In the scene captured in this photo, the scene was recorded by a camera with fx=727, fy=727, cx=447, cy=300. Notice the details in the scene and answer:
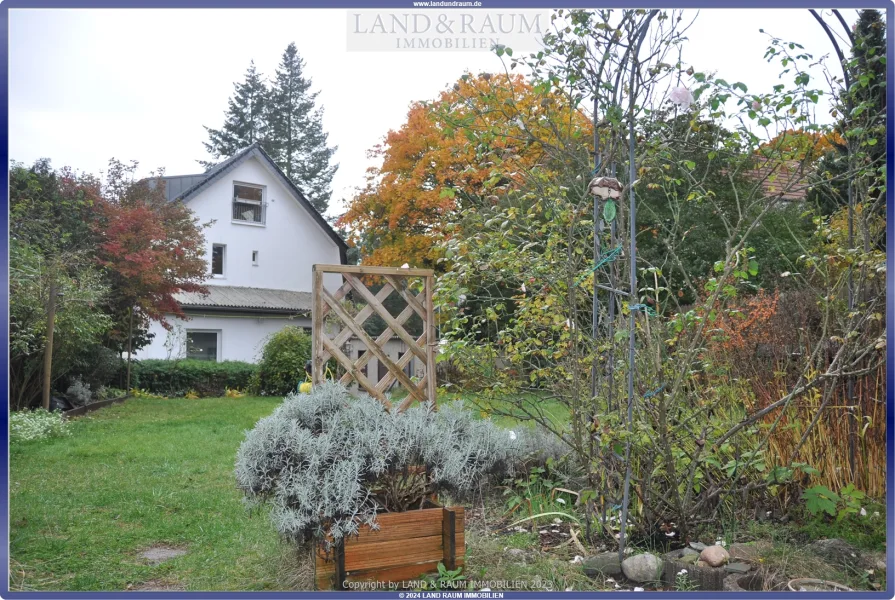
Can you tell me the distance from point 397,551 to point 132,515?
2.11 m

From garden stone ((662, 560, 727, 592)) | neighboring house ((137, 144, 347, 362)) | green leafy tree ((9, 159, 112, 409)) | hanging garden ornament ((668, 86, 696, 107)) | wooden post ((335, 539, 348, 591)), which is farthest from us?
neighboring house ((137, 144, 347, 362))

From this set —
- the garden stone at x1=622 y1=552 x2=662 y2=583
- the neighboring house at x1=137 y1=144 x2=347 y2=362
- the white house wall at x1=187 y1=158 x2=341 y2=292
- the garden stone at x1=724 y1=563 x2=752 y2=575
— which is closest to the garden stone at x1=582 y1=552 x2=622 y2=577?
the garden stone at x1=622 y1=552 x2=662 y2=583

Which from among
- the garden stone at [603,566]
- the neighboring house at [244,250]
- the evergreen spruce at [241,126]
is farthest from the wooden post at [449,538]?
the evergreen spruce at [241,126]

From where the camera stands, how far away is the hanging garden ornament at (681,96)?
292cm

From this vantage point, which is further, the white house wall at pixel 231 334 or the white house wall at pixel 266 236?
the white house wall at pixel 231 334

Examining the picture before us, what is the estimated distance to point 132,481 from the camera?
4.95 metres

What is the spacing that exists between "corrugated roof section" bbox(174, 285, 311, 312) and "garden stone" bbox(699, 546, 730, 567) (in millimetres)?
10741

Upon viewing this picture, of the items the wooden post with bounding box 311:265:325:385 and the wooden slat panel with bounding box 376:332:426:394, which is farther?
the wooden slat panel with bounding box 376:332:426:394

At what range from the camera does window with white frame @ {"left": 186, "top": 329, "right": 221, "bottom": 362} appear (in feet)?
44.0

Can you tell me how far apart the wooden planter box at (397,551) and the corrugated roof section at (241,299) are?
34.4 feet

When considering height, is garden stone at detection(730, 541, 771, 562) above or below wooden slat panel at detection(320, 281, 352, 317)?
below

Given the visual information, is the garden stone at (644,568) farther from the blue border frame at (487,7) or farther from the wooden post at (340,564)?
the wooden post at (340,564)

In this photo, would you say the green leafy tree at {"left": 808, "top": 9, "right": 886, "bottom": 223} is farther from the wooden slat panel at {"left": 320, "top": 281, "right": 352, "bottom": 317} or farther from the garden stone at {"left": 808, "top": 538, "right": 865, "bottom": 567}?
the wooden slat panel at {"left": 320, "top": 281, "right": 352, "bottom": 317}

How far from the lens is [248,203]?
1266cm
